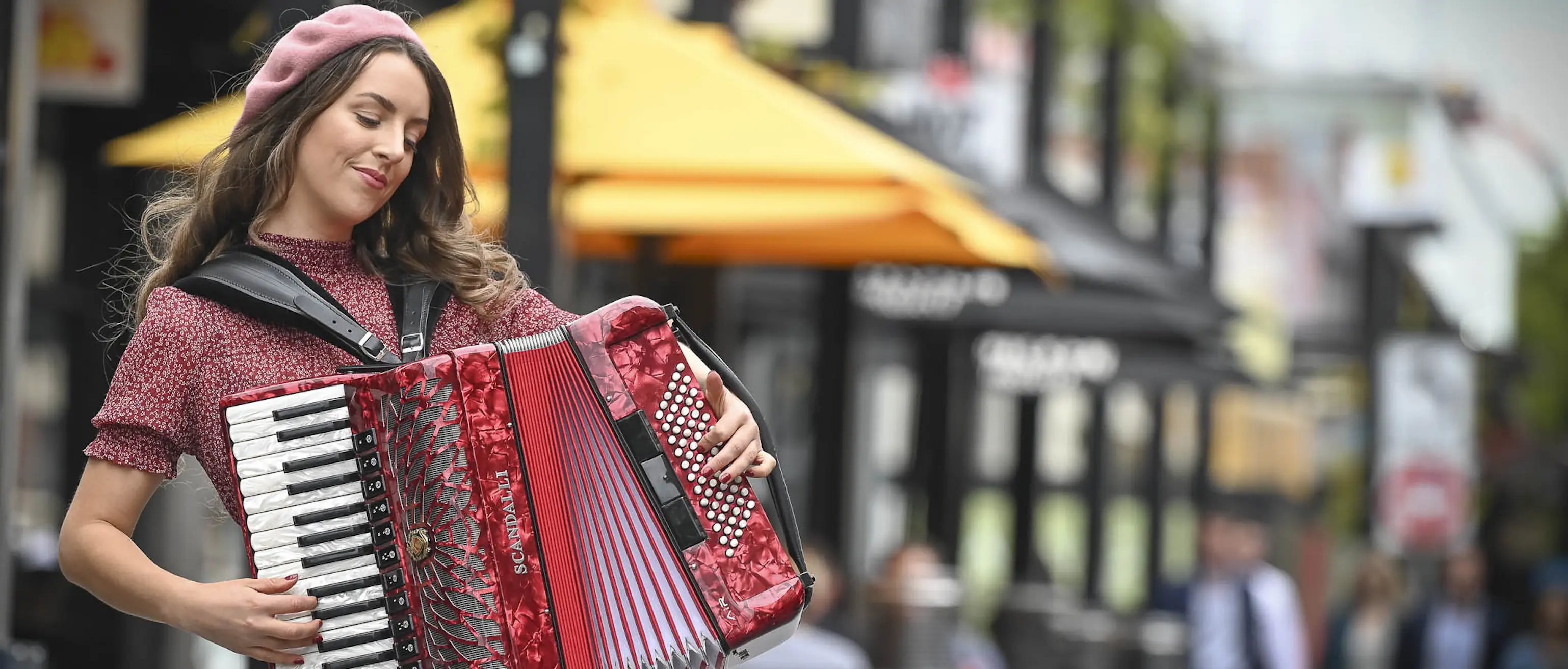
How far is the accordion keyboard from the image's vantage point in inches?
106

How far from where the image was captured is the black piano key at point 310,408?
269 centimetres

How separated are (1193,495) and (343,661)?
23197mm

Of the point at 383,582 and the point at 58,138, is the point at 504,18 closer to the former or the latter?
the point at 383,582

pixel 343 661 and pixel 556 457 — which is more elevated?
pixel 556 457

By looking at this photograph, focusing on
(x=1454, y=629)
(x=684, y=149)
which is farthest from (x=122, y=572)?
(x=1454, y=629)

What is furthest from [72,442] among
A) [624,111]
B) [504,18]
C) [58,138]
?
[504,18]

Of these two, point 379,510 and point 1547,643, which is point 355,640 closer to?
point 379,510

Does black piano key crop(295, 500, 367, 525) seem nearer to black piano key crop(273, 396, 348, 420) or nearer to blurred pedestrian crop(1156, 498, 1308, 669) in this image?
black piano key crop(273, 396, 348, 420)

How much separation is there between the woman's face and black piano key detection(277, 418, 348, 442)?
0.33m

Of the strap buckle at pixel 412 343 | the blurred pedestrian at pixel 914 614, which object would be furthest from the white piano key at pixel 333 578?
the blurred pedestrian at pixel 914 614

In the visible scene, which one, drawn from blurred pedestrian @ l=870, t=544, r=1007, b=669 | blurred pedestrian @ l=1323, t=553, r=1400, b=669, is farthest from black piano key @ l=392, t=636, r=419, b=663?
blurred pedestrian @ l=1323, t=553, r=1400, b=669

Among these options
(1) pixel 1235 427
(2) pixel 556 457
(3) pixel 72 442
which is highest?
(2) pixel 556 457

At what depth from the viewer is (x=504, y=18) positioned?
5.02m

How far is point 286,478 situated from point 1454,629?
14088 mm
